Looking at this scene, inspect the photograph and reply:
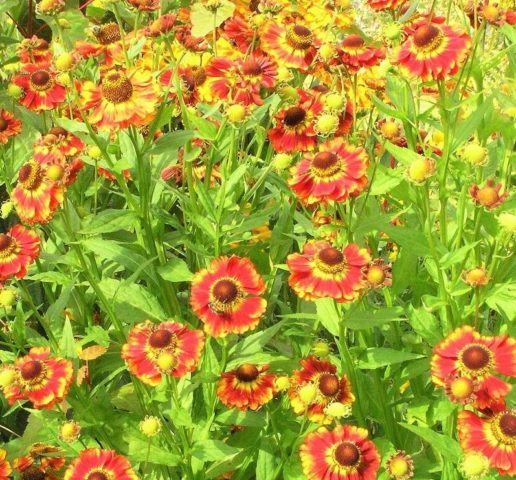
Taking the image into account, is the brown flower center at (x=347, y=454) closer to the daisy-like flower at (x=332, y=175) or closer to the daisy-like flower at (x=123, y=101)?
the daisy-like flower at (x=332, y=175)

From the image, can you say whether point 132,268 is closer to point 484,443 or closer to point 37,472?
point 37,472

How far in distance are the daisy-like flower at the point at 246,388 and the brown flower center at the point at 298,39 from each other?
2.71 ft

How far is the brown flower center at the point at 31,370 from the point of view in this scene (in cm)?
175

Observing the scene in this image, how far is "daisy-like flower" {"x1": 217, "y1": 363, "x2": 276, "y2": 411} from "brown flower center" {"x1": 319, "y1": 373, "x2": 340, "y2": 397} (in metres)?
0.13

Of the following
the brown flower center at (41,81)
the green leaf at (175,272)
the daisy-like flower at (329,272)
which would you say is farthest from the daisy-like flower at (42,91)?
the daisy-like flower at (329,272)

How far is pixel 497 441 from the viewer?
1530 millimetres

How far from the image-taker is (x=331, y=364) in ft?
6.18

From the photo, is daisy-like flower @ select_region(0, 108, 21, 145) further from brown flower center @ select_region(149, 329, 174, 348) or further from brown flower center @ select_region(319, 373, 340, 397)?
brown flower center @ select_region(319, 373, 340, 397)

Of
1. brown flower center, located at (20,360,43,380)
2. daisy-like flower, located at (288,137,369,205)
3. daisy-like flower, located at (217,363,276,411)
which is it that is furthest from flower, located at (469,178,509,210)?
brown flower center, located at (20,360,43,380)

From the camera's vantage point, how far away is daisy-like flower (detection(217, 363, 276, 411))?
1.80 meters

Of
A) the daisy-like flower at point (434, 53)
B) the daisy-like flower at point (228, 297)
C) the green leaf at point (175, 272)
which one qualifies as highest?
the daisy-like flower at point (434, 53)

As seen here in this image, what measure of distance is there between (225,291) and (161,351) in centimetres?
18

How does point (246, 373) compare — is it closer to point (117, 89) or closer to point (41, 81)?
point (117, 89)

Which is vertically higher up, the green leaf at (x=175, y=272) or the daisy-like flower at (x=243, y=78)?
the daisy-like flower at (x=243, y=78)
